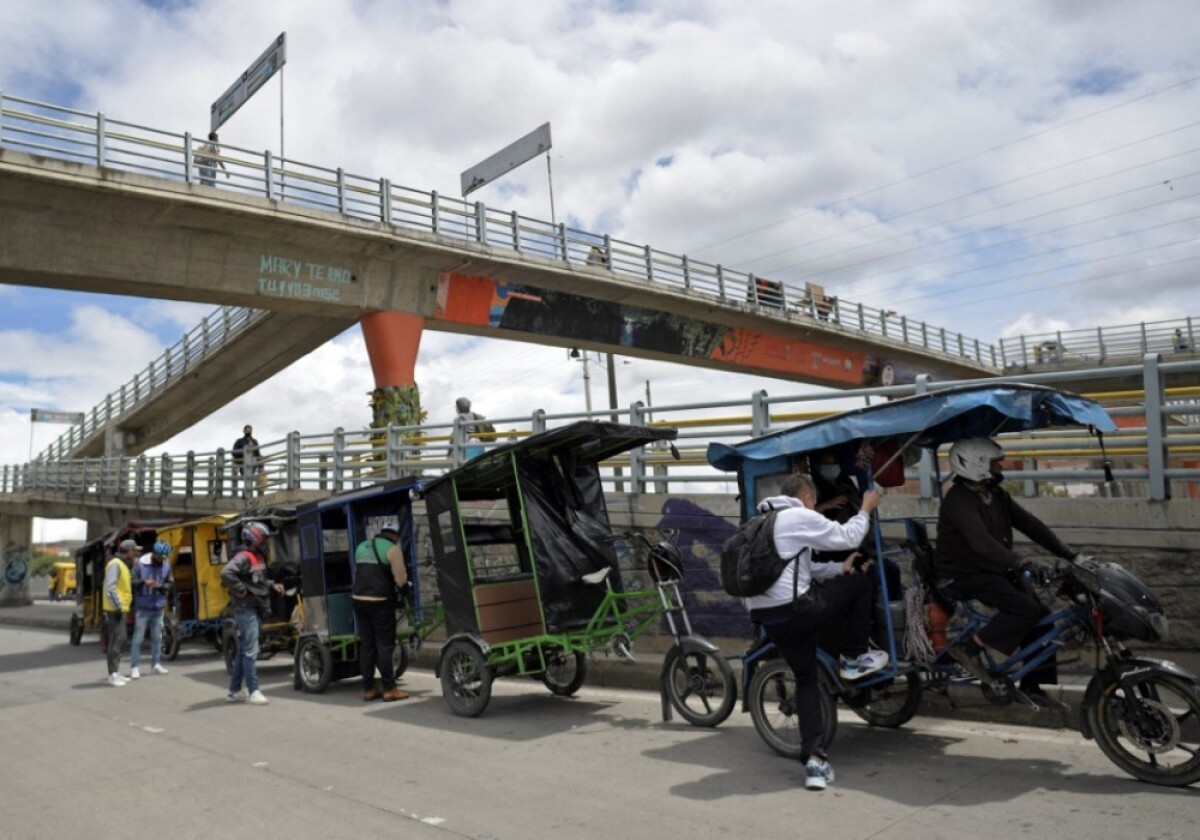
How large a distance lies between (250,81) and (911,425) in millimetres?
26559

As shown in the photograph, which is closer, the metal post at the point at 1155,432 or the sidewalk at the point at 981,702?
the sidewalk at the point at 981,702

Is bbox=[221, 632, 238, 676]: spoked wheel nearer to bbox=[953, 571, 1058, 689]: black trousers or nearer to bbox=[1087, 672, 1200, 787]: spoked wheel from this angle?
bbox=[953, 571, 1058, 689]: black trousers

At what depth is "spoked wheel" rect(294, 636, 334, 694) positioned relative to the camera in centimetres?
1039

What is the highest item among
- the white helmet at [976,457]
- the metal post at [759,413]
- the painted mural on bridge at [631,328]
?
the painted mural on bridge at [631,328]

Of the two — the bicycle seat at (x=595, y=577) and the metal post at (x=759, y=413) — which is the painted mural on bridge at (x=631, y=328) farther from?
the bicycle seat at (x=595, y=577)

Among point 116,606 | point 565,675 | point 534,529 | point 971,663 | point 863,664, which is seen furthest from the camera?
point 116,606

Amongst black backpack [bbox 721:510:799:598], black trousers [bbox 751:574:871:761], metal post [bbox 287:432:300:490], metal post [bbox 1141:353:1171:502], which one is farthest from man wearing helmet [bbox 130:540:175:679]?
metal post [bbox 1141:353:1171:502]

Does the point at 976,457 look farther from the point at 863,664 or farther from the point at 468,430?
the point at 468,430

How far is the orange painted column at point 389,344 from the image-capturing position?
22.8m

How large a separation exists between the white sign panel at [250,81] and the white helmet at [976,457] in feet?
80.3

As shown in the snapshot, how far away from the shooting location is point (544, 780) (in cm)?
611

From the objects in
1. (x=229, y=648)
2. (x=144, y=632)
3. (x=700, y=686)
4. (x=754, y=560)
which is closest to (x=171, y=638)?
A: (x=144, y=632)

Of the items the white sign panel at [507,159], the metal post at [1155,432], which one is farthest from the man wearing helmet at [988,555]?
the white sign panel at [507,159]

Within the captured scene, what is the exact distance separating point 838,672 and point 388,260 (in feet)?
61.2
